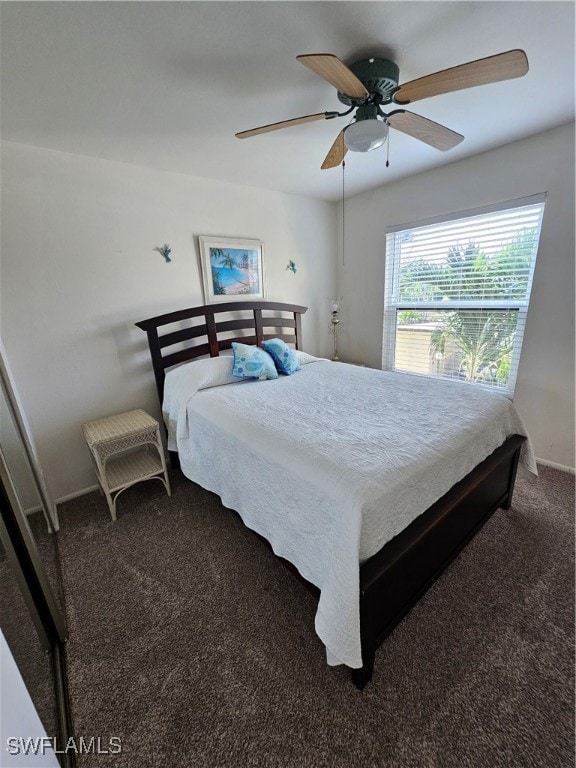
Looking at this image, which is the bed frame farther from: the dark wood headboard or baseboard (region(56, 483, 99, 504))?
baseboard (region(56, 483, 99, 504))

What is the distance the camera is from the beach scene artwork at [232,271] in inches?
113

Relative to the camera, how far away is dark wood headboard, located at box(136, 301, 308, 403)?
259 cm

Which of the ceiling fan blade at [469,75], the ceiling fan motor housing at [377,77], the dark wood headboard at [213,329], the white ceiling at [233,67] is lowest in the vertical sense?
the dark wood headboard at [213,329]

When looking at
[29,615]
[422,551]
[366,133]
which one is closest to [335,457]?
[422,551]

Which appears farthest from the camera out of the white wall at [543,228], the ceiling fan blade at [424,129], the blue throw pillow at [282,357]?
the blue throw pillow at [282,357]

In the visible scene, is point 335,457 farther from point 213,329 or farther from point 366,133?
point 213,329

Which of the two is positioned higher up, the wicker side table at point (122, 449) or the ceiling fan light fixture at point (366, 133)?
the ceiling fan light fixture at point (366, 133)

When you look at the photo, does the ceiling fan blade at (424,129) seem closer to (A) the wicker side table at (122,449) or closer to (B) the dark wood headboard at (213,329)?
(B) the dark wood headboard at (213,329)

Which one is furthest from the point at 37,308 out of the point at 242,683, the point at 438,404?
the point at 438,404

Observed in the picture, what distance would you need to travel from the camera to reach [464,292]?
286 centimetres

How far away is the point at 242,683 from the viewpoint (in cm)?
121

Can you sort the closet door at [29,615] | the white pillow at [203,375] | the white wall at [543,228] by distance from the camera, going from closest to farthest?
the closet door at [29,615] → the white wall at [543,228] → the white pillow at [203,375]

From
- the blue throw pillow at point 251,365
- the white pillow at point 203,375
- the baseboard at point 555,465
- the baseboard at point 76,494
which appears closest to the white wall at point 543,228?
the baseboard at point 555,465

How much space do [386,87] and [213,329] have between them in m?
2.03
